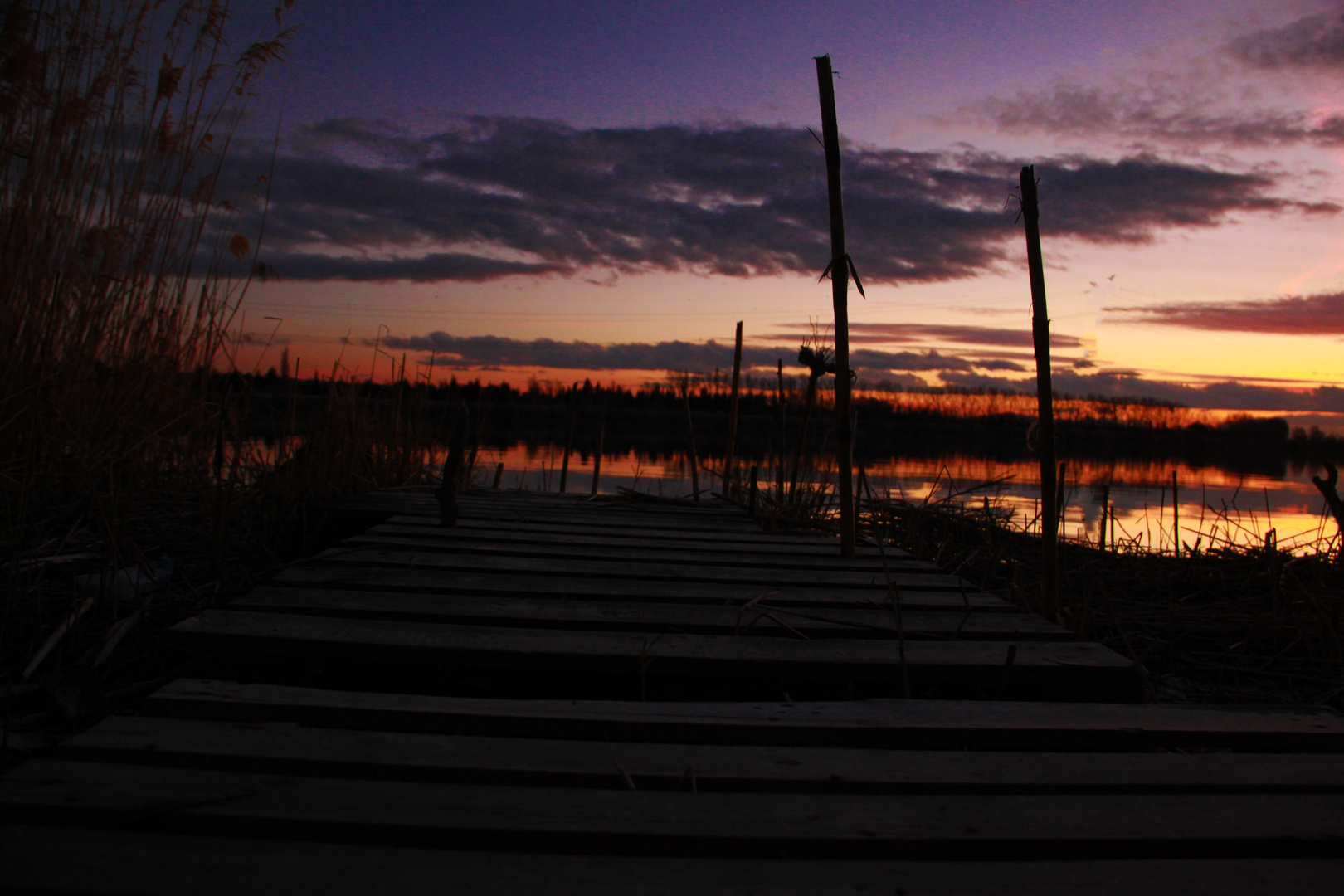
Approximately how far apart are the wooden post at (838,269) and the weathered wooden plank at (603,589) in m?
0.53

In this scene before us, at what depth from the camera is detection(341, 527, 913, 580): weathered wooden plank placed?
8.76 feet

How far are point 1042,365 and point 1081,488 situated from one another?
43.0ft

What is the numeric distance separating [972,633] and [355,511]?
2.63m

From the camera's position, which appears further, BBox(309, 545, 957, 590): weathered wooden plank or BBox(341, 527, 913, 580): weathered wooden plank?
BBox(341, 527, 913, 580): weathered wooden plank

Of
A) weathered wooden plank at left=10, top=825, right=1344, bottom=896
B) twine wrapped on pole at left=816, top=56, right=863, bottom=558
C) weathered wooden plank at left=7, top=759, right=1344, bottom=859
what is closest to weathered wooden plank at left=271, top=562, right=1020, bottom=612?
twine wrapped on pole at left=816, top=56, right=863, bottom=558

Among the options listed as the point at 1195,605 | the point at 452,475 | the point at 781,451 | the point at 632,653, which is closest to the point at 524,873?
the point at 632,653

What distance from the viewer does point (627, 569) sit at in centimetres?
250

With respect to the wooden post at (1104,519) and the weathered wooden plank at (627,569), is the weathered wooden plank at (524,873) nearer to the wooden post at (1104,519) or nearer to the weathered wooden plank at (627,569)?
the weathered wooden plank at (627,569)

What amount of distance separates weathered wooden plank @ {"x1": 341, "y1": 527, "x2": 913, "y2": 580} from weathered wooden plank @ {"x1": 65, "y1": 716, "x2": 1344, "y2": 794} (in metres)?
1.39

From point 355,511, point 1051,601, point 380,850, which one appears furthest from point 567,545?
point 380,850

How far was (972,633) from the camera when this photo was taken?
1955 millimetres

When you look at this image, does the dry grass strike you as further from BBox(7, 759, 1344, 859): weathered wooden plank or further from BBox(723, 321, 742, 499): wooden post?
BBox(723, 321, 742, 499): wooden post

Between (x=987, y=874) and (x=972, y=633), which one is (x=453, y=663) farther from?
(x=972, y=633)

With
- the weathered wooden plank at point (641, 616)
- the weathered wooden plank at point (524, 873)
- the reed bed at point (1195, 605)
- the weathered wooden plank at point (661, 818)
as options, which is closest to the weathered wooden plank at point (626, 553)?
the reed bed at point (1195, 605)
